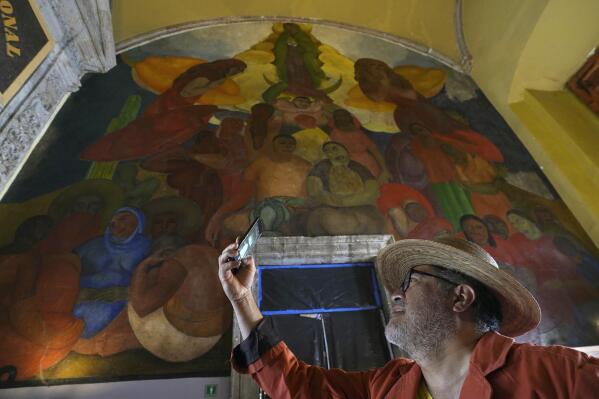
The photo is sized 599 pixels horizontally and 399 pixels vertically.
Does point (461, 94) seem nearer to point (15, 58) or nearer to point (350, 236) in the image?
point (350, 236)

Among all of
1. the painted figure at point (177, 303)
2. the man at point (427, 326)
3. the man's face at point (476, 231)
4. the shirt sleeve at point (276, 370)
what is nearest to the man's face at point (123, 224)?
the painted figure at point (177, 303)

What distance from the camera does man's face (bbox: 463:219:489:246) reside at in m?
4.29

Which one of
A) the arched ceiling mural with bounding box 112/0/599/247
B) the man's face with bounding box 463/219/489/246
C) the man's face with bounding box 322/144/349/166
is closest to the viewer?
the man's face with bounding box 463/219/489/246

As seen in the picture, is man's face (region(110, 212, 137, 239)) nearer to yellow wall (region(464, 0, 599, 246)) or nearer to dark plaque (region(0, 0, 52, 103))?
dark plaque (region(0, 0, 52, 103))

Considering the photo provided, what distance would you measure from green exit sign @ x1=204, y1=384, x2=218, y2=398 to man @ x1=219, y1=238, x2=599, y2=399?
1.23 m

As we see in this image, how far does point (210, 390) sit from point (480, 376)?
2035 millimetres

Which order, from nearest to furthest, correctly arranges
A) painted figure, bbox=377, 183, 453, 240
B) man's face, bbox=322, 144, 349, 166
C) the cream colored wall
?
painted figure, bbox=377, 183, 453, 240, man's face, bbox=322, 144, 349, 166, the cream colored wall

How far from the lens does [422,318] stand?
5.58 ft

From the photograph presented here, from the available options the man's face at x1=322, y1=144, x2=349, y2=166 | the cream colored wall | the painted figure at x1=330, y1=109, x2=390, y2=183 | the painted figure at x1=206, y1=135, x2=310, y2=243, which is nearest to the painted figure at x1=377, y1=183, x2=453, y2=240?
the painted figure at x1=330, y1=109, x2=390, y2=183

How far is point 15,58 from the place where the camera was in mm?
3697

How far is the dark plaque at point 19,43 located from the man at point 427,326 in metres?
3.32

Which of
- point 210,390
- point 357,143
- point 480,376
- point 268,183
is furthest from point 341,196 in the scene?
point 480,376

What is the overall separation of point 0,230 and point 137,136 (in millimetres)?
1705

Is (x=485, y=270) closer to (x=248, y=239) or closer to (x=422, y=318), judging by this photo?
(x=422, y=318)
